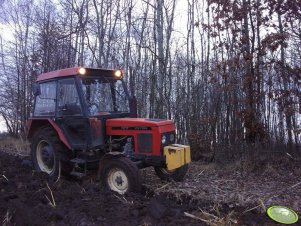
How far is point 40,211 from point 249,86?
6368mm

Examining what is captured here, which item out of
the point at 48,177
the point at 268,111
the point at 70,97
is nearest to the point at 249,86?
the point at 268,111

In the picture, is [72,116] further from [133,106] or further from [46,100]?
[133,106]

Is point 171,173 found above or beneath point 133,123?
beneath

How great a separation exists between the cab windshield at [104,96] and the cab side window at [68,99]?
0.21 metres

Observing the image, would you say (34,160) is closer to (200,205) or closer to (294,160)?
(200,205)

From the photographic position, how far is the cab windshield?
290 inches

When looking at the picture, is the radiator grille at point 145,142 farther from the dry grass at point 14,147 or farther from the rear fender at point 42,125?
the dry grass at point 14,147

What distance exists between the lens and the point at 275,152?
9.59 meters

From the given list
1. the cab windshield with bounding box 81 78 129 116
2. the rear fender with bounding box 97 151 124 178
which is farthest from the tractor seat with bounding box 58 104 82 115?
the rear fender with bounding box 97 151 124 178

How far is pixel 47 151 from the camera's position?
8.00m

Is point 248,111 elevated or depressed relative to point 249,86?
depressed

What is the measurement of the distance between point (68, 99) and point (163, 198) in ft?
9.21

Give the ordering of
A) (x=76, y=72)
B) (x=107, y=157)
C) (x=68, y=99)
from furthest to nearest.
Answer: (x=68, y=99) → (x=76, y=72) → (x=107, y=157)

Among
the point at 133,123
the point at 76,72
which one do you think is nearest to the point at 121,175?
the point at 133,123
